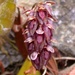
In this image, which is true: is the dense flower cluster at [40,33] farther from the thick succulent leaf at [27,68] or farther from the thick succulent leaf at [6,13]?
the thick succulent leaf at [6,13]

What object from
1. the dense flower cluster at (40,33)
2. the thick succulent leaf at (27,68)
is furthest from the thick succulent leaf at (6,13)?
the dense flower cluster at (40,33)

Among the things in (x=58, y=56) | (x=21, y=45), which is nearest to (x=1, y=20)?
(x=21, y=45)

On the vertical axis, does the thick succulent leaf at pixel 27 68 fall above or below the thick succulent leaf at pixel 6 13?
below

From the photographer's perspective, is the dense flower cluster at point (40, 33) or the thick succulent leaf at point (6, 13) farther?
the thick succulent leaf at point (6, 13)

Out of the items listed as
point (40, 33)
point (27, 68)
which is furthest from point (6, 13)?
point (40, 33)

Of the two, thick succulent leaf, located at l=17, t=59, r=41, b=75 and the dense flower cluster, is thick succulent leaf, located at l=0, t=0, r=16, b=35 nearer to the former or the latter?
thick succulent leaf, located at l=17, t=59, r=41, b=75

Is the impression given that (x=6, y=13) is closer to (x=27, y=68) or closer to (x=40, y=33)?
(x=27, y=68)

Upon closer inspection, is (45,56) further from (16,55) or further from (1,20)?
(16,55)
